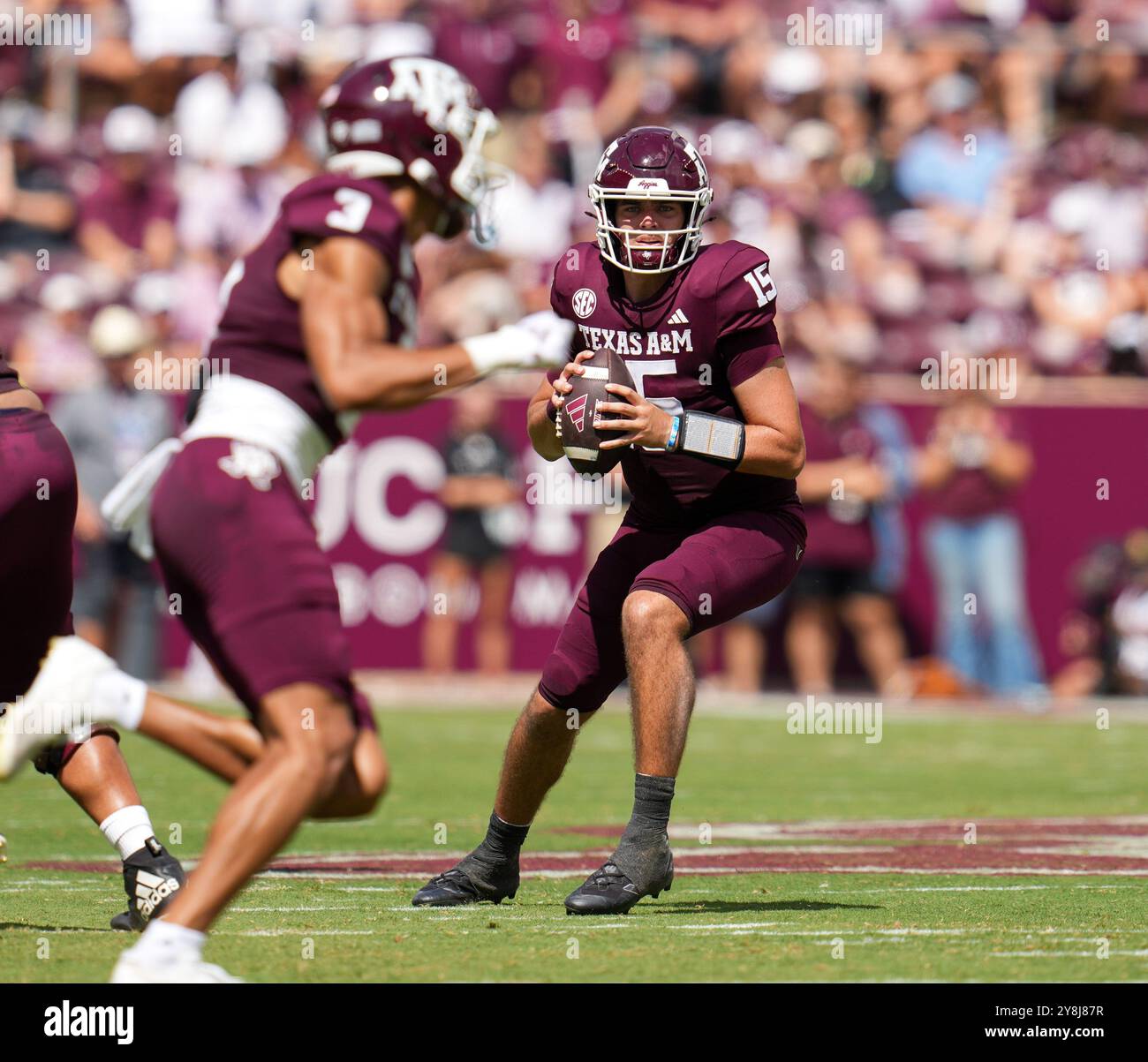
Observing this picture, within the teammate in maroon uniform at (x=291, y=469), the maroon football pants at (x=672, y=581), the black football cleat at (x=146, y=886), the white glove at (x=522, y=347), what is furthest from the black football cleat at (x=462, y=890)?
the white glove at (x=522, y=347)

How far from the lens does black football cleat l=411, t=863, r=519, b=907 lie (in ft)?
19.7

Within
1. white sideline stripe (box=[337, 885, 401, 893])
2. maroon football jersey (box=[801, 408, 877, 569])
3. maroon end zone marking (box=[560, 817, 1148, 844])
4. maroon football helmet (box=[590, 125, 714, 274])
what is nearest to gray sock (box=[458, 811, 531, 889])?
white sideline stripe (box=[337, 885, 401, 893])

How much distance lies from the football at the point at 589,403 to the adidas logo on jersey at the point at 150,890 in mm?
1503

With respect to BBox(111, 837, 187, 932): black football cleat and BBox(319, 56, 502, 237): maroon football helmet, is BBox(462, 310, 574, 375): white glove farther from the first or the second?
BBox(111, 837, 187, 932): black football cleat

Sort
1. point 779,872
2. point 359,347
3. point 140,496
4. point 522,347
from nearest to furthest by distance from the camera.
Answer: point 359,347 < point 522,347 < point 140,496 < point 779,872

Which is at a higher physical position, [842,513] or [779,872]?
[842,513]

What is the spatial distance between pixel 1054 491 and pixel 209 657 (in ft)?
37.6

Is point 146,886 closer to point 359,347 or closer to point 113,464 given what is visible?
point 359,347

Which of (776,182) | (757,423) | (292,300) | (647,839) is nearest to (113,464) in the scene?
(776,182)

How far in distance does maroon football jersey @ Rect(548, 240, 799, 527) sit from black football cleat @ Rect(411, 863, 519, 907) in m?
1.09

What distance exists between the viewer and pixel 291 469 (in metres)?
4.54

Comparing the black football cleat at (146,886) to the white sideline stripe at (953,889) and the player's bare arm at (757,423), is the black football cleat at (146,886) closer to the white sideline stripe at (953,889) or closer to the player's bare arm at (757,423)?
the player's bare arm at (757,423)

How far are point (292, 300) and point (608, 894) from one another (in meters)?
1.93
